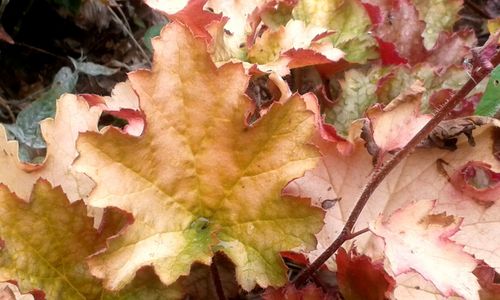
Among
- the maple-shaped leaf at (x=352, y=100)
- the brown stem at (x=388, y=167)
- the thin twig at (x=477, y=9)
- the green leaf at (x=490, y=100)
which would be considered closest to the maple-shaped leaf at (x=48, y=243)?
the brown stem at (x=388, y=167)

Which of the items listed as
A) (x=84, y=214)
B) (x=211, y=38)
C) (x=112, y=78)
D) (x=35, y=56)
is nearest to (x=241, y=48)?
(x=211, y=38)

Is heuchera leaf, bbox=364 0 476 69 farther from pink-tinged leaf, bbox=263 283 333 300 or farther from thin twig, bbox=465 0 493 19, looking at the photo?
thin twig, bbox=465 0 493 19

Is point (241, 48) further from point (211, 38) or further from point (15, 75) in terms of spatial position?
point (15, 75)

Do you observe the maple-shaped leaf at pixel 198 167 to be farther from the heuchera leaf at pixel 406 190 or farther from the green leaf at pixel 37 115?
the green leaf at pixel 37 115

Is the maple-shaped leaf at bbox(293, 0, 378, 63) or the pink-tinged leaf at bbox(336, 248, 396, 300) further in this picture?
the maple-shaped leaf at bbox(293, 0, 378, 63)

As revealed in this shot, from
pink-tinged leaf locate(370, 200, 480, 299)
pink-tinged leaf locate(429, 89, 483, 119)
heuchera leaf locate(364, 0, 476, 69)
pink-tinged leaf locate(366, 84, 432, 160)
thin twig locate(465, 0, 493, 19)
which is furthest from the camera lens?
thin twig locate(465, 0, 493, 19)

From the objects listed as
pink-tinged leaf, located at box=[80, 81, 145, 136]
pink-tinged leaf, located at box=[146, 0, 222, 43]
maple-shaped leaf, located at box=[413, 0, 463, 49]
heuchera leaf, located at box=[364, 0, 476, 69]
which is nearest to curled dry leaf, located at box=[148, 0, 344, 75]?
pink-tinged leaf, located at box=[146, 0, 222, 43]
